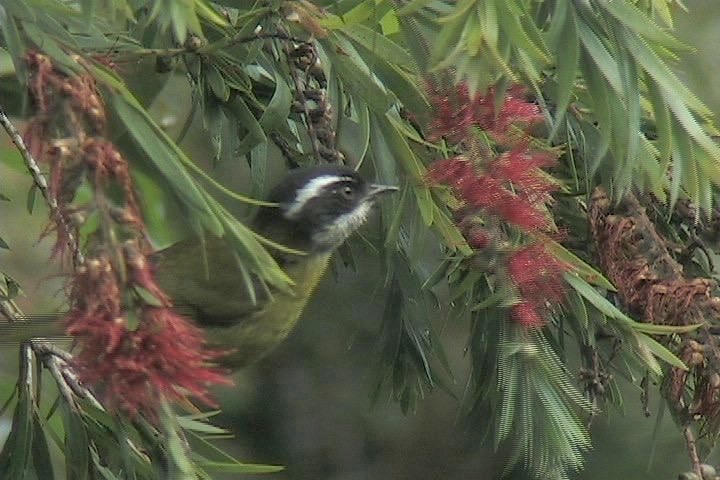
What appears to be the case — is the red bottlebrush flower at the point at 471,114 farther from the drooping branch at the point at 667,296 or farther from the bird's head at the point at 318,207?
the bird's head at the point at 318,207

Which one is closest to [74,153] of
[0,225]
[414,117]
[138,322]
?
[138,322]

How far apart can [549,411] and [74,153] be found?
2.44 ft

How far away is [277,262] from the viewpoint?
6.75ft

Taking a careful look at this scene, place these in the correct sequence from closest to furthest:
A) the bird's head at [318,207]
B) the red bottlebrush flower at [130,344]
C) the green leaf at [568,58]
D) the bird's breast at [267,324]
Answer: the red bottlebrush flower at [130,344] < the green leaf at [568,58] < the bird's head at [318,207] < the bird's breast at [267,324]

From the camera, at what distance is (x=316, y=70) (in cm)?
162

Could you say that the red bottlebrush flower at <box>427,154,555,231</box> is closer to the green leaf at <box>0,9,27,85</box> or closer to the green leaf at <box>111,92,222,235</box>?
the green leaf at <box>111,92,222,235</box>

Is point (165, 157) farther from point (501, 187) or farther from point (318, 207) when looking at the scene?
point (318, 207)

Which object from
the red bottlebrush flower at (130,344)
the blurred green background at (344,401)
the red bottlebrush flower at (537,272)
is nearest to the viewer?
the red bottlebrush flower at (130,344)

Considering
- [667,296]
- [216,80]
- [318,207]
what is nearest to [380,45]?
[216,80]

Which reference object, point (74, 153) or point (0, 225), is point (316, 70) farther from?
point (0, 225)

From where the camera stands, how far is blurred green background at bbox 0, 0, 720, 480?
10.2ft

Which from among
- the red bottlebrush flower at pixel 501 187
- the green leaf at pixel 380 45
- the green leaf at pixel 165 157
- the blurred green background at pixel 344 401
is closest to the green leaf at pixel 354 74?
the green leaf at pixel 380 45

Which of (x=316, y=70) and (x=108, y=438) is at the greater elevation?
(x=316, y=70)

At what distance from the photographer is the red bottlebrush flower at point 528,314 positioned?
1.39 m
